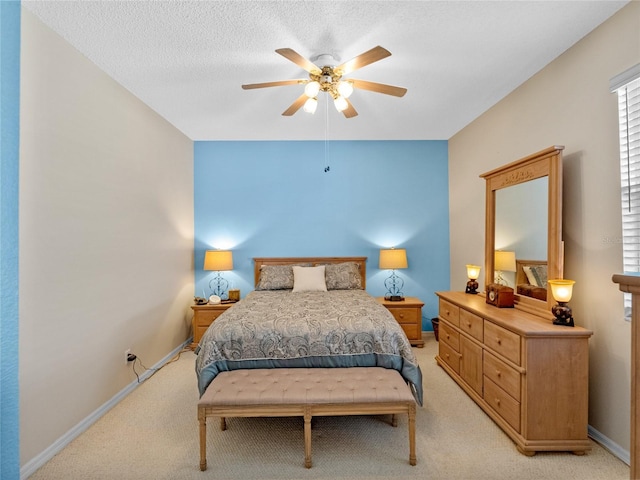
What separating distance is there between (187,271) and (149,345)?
1201 mm

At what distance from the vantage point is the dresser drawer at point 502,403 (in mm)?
2123

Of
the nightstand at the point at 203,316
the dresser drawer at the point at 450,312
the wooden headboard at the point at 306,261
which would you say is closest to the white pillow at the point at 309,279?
the wooden headboard at the point at 306,261

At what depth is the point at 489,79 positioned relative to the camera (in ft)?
9.36

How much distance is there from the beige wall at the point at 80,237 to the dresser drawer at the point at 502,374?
304cm

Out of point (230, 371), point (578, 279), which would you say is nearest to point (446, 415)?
point (578, 279)

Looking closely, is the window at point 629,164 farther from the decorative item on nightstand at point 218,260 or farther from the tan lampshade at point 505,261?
the decorative item on nightstand at point 218,260

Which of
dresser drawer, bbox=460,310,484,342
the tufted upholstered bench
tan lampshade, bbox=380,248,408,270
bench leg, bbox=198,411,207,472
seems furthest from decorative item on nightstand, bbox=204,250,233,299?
dresser drawer, bbox=460,310,484,342

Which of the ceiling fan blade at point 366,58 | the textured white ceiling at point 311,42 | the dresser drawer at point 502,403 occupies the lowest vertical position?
the dresser drawer at point 502,403

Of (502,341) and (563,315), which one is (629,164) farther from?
(502,341)

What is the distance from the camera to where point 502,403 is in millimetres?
2279

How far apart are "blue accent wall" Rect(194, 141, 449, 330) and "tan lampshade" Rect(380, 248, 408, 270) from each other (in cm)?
34

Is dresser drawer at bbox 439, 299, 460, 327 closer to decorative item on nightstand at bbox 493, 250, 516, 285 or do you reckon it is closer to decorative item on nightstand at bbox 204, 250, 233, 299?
decorative item on nightstand at bbox 493, 250, 516, 285

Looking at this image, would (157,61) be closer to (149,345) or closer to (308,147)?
(308,147)

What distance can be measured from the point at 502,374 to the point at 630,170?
1.54 meters
